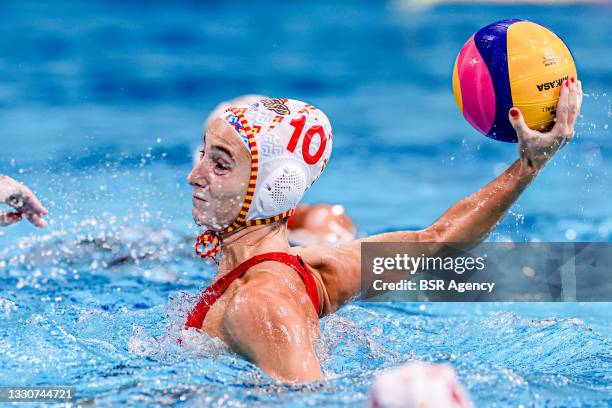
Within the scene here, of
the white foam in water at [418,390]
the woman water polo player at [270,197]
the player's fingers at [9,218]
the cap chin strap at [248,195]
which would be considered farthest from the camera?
the player's fingers at [9,218]

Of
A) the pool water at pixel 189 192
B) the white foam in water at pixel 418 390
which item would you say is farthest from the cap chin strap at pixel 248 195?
the white foam in water at pixel 418 390

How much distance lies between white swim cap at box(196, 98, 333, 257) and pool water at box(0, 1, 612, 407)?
1.67 ft

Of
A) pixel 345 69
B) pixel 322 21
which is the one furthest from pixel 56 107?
pixel 322 21

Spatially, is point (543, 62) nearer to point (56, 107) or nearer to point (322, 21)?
point (56, 107)

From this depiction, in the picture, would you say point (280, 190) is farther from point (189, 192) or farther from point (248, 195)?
→ point (189, 192)

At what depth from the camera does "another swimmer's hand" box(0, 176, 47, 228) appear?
10.5 feet

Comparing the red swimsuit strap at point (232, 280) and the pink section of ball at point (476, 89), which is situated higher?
the pink section of ball at point (476, 89)

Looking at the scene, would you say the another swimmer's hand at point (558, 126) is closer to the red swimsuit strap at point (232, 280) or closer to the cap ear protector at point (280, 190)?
the cap ear protector at point (280, 190)

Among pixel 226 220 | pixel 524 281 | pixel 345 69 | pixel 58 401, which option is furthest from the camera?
pixel 345 69

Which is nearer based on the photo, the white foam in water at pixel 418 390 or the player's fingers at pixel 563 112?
the white foam in water at pixel 418 390

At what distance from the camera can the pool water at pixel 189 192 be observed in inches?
124

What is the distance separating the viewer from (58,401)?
2.88 metres

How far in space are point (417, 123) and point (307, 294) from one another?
618cm

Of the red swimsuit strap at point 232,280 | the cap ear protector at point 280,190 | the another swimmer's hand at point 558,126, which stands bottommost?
the red swimsuit strap at point 232,280
